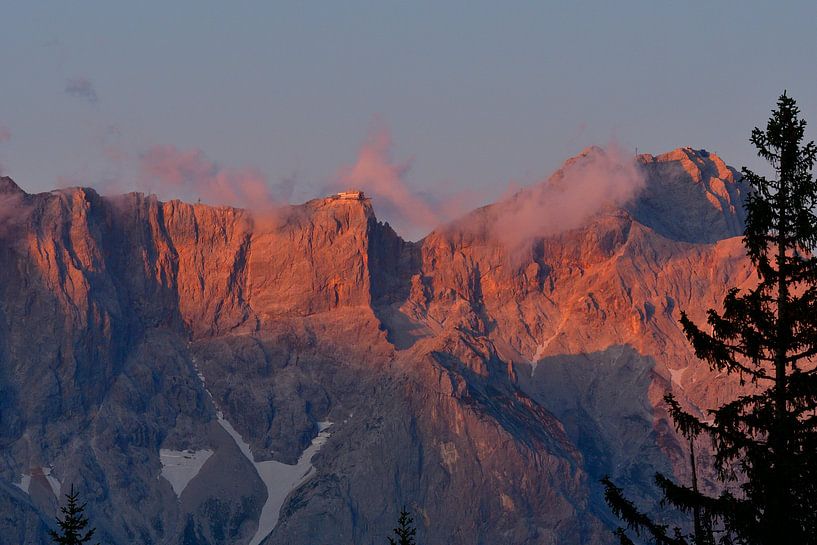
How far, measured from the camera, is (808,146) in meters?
49.1

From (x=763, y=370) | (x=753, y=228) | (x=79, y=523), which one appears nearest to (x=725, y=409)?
(x=763, y=370)

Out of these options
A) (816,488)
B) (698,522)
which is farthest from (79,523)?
(816,488)

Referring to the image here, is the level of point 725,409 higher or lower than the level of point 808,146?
lower

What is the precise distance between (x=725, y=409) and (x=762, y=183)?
5.93 m

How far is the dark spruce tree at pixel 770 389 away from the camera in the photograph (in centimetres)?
4775

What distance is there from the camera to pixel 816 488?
47.6m

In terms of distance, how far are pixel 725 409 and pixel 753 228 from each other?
16.5 ft

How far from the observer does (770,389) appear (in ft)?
160

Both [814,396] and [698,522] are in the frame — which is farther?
[698,522]

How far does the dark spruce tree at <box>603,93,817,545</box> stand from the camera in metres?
47.8

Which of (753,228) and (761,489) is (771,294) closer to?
(753,228)

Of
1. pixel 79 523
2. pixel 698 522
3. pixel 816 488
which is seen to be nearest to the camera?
pixel 816 488

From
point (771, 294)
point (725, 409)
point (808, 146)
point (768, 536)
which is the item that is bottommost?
point (768, 536)

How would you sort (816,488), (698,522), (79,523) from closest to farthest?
(816,488) → (698,522) → (79,523)
